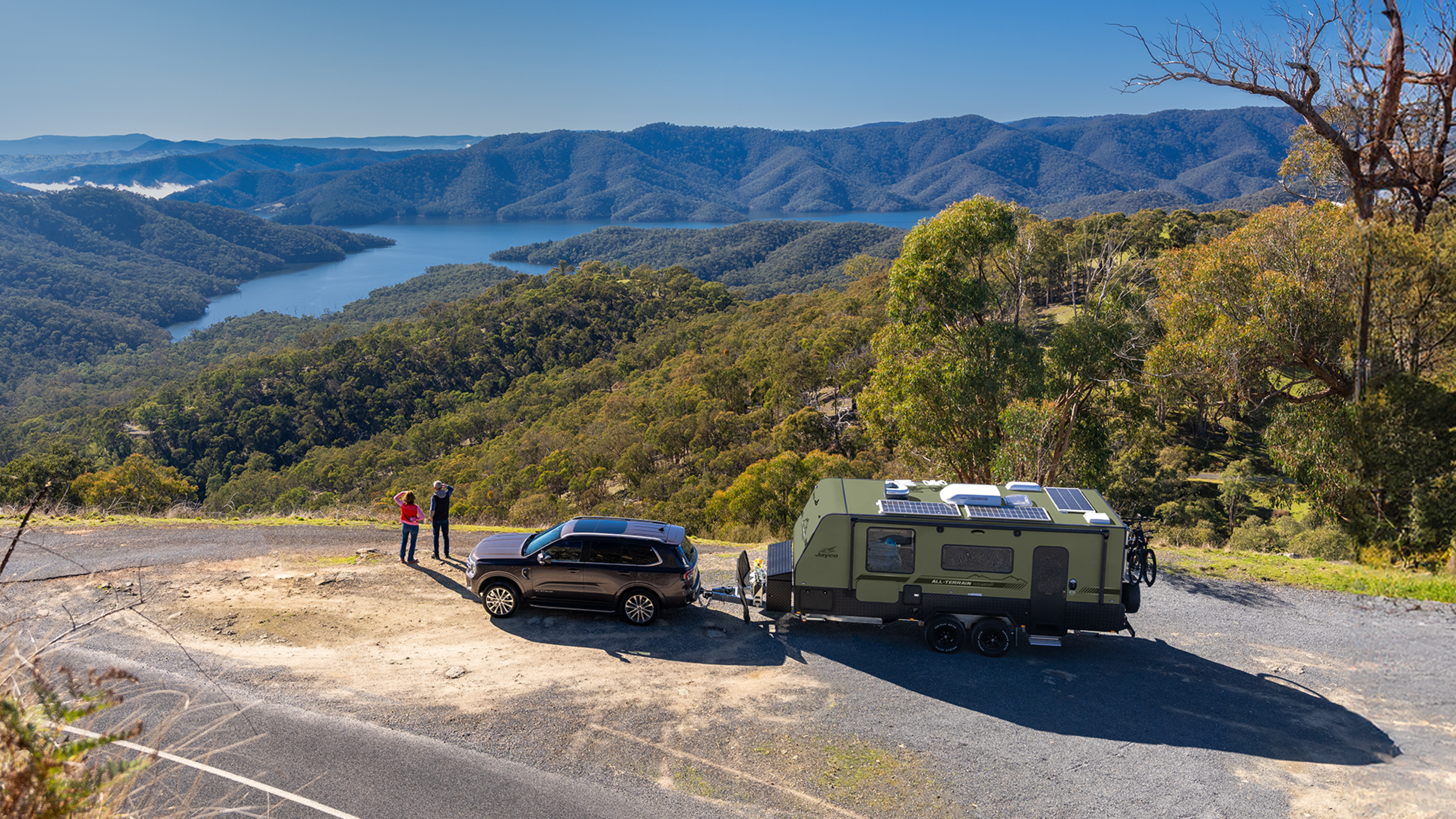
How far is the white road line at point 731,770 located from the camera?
7.79 meters

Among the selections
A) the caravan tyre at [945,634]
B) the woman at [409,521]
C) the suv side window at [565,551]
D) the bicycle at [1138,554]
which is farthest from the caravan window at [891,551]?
the woman at [409,521]

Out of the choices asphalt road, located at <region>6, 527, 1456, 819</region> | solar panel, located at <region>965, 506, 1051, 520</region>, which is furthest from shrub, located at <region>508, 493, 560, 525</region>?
solar panel, located at <region>965, 506, 1051, 520</region>

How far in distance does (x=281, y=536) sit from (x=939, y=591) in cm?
1448

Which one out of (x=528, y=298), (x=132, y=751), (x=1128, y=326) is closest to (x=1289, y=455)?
(x=1128, y=326)

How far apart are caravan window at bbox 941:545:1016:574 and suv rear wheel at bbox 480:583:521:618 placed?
22.5 ft

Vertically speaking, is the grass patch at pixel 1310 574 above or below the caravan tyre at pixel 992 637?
above

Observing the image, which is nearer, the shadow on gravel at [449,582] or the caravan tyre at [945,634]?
the caravan tyre at [945,634]

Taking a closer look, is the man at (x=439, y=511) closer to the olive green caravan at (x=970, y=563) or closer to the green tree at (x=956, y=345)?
the olive green caravan at (x=970, y=563)

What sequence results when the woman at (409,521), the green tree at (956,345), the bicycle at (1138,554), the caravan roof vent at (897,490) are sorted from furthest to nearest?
the green tree at (956,345) → the woman at (409,521) → the caravan roof vent at (897,490) → the bicycle at (1138,554)

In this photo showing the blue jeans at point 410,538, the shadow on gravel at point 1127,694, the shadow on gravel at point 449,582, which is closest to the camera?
the shadow on gravel at point 1127,694

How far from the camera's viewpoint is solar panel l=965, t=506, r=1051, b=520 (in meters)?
10.4

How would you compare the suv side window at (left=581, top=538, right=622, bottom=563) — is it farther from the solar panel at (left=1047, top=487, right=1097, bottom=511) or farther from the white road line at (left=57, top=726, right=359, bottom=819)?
the solar panel at (left=1047, top=487, right=1097, bottom=511)

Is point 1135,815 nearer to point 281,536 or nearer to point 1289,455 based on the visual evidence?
point 1289,455

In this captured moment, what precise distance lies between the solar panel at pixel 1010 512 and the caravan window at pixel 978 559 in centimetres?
45
